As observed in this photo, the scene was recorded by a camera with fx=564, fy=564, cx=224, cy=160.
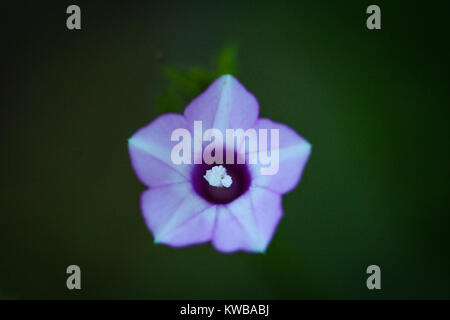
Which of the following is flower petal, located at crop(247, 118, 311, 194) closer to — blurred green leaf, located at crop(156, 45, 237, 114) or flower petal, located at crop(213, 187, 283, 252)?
flower petal, located at crop(213, 187, 283, 252)

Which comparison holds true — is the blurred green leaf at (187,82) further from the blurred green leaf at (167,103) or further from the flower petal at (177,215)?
the flower petal at (177,215)

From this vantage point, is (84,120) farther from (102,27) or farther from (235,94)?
(235,94)

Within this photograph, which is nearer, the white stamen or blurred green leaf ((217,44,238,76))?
the white stamen

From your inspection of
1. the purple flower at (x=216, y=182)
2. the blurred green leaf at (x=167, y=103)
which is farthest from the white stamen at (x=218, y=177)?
the blurred green leaf at (x=167, y=103)

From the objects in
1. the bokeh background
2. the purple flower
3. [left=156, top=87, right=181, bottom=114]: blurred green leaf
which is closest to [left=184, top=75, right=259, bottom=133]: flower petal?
the purple flower

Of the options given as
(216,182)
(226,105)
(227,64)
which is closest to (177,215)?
(216,182)
